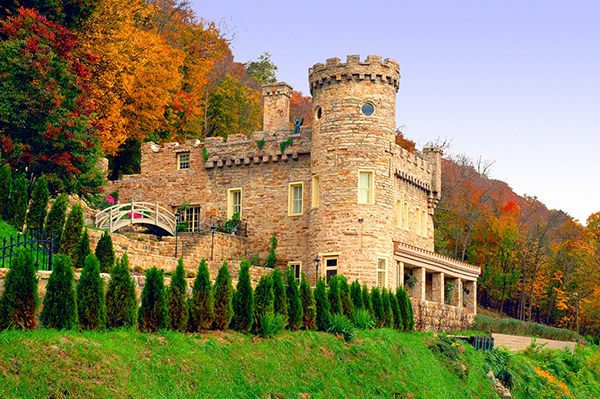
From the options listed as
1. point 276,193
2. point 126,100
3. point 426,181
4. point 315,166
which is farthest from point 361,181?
point 126,100

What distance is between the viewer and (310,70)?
3109cm

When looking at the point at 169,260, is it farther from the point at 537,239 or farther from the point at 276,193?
the point at 537,239

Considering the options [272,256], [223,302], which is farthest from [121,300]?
[272,256]

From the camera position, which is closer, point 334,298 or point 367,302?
point 334,298

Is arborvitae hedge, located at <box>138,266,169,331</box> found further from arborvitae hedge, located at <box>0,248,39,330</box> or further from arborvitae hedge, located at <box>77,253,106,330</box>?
arborvitae hedge, located at <box>0,248,39,330</box>

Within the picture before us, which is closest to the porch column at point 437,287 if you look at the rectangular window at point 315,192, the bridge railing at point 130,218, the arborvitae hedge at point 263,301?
the rectangular window at point 315,192

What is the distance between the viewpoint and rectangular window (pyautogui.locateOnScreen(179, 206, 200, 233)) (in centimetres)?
3441

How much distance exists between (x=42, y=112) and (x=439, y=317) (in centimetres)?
1648

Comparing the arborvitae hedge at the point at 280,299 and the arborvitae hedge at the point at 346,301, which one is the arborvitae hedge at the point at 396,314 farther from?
the arborvitae hedge at the point at 280,299

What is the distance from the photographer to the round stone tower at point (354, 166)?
28.7 metres

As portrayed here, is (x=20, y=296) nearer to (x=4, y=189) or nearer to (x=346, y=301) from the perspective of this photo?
(x=4, y=189)

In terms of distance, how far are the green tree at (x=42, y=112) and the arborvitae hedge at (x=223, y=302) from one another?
10937 mm

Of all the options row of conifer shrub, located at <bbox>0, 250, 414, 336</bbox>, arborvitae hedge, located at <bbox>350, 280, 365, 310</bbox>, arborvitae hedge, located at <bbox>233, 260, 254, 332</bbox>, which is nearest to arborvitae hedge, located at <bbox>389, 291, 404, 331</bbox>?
arborvitae hedge, located at <bbox>350, 280, 365, 310</bbox>

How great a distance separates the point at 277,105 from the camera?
3384cm
